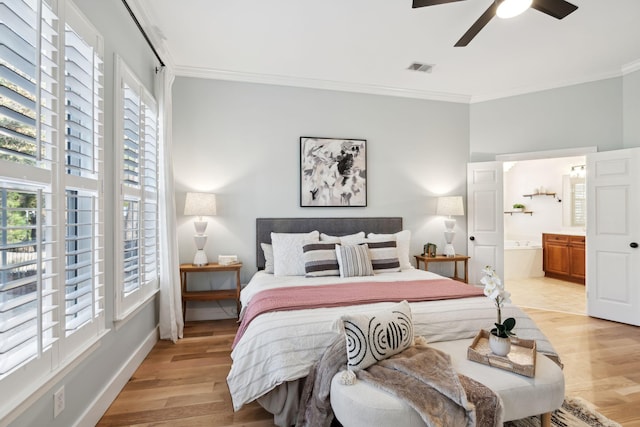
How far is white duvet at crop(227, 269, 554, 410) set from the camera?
1816 millimetres

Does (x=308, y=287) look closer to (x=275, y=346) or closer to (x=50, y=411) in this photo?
(x=275, y=346)

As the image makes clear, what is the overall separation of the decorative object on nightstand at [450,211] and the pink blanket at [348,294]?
1566 millimetres

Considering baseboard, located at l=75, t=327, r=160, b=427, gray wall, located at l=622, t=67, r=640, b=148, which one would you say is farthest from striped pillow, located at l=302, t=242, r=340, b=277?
gray wall, located at l=622, t=67, r=640, b=148

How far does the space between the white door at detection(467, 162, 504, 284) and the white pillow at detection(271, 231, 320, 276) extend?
8.21 feet

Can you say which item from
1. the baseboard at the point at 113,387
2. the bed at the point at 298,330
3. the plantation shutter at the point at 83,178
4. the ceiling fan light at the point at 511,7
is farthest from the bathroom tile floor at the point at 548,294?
the plantation shutter at the point at 83,178

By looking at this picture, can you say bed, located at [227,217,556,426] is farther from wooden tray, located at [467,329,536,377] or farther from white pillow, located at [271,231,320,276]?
white pillow, located at [271,231,320,276]

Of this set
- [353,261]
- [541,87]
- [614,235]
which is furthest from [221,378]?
[541,87]

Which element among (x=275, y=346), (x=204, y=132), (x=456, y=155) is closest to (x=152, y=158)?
(x=204, y=132)

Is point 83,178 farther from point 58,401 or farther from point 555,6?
point 555,6

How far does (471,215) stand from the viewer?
15.3ft

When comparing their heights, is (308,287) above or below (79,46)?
below

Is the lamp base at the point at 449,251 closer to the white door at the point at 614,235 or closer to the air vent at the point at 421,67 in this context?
the white door at the point at 614,235

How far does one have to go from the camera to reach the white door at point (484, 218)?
446cm

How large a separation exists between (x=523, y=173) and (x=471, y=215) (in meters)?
3.66
